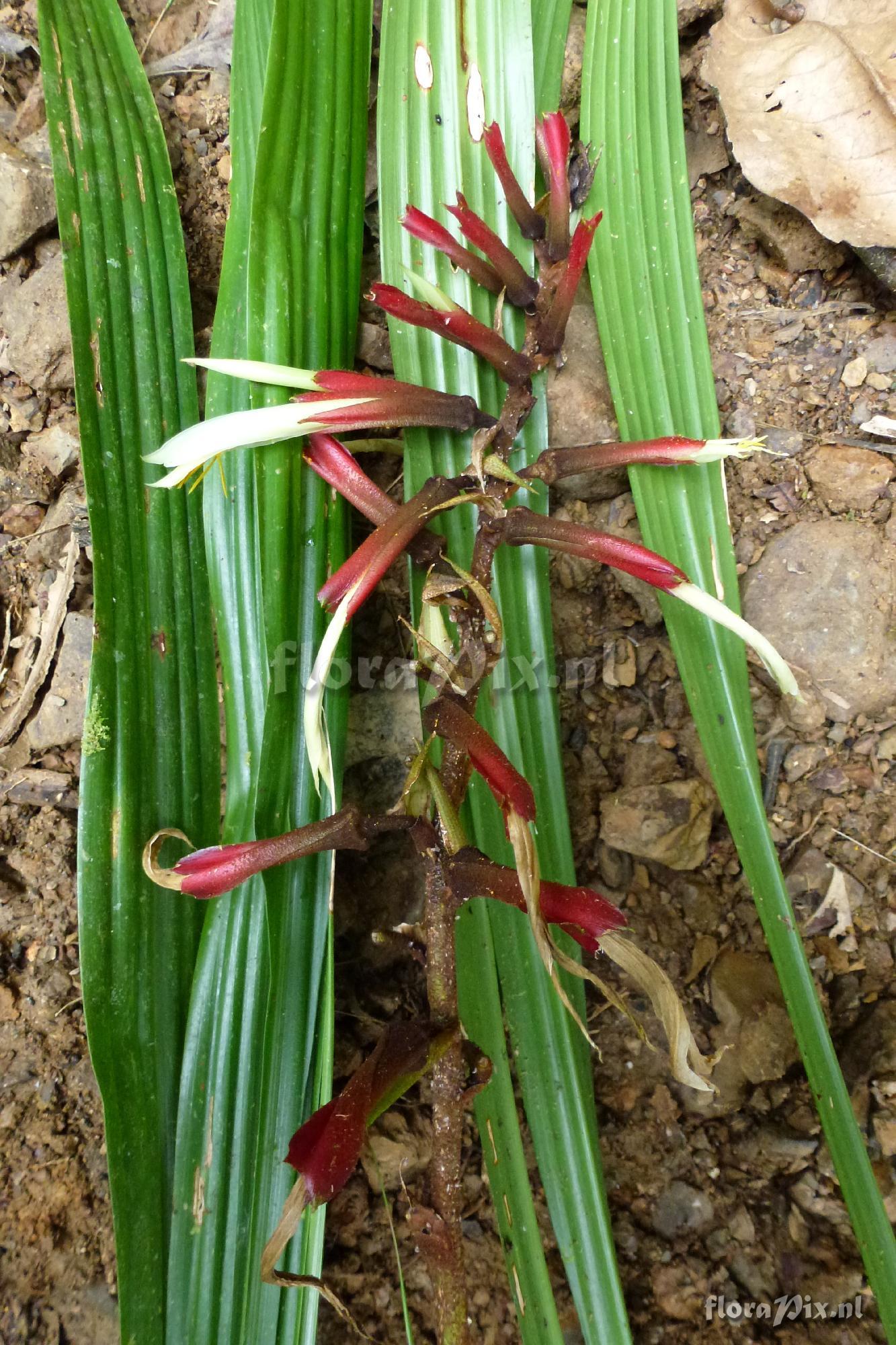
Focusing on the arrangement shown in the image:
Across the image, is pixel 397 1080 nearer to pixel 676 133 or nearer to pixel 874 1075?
pixel 874 1075

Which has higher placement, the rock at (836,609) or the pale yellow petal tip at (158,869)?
the rock at (836,609)

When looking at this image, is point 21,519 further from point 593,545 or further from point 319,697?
point 593,545

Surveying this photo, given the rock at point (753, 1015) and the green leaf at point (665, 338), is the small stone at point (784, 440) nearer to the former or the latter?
the green leaf at point (665, 338)

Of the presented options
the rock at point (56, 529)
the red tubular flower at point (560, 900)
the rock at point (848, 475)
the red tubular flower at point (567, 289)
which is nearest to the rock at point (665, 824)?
the red tubular flower at point (560, 900)

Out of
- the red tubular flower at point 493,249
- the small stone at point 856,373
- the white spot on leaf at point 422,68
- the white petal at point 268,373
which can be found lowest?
the white petal at point 268,373

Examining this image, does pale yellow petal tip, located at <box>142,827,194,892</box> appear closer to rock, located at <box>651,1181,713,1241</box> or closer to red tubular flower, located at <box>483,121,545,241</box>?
rock, located at <box>651,1181,713,1241</box>

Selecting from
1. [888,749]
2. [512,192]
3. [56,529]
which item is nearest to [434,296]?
[512,192]

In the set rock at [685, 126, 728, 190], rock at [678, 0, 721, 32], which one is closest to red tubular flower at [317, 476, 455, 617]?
rock at [685, 126, 728, 190]

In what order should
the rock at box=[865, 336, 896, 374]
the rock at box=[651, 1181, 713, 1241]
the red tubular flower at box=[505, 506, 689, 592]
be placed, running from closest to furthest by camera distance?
the red tubular flower at box=[505, 506, 689, 592] < the rock at box=[651, 1181, 713, 1241] < the rock at box=[865, 336, 896, 374]
